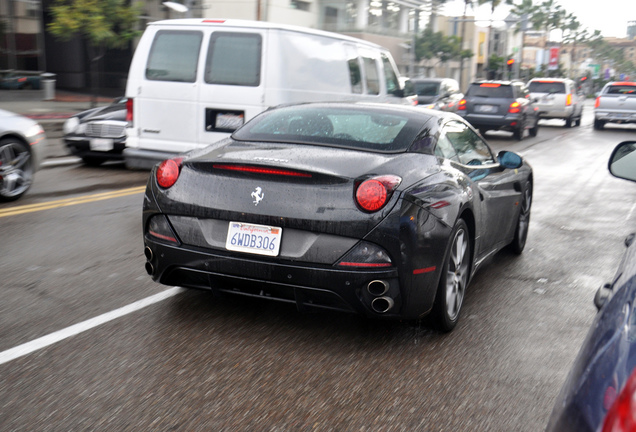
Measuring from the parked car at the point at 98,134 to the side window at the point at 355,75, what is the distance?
360 cm

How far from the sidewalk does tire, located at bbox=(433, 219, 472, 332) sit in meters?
14.8

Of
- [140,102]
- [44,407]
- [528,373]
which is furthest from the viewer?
[140,102]

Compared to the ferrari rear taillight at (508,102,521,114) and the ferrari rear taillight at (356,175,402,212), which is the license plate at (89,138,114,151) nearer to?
the ferrari rear taillight at (356,175,402,212)

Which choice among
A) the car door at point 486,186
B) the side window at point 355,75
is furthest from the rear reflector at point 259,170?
the side window at point 355,75

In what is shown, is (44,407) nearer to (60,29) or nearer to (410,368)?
(410,368)

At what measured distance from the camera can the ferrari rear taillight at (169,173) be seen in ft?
14.9

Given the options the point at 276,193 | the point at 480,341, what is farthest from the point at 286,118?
the point at 480,341

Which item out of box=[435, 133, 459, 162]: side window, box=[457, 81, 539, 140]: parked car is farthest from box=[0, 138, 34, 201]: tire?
box=[457, 81, 539, 140]: parked car

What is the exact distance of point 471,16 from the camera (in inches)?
3152

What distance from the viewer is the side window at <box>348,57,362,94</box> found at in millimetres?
10875

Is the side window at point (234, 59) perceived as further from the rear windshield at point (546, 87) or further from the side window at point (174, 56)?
the rear windshield at point (546, 87)

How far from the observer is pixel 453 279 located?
4.76 metres

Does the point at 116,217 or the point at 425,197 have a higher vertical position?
the point at 425,197

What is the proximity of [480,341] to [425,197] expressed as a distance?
100cm
